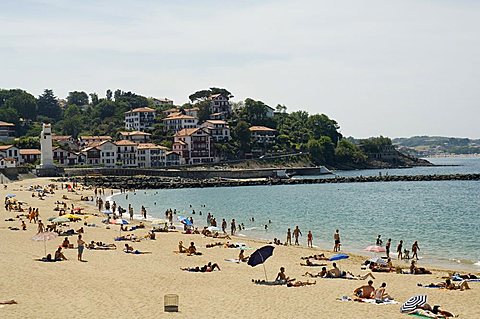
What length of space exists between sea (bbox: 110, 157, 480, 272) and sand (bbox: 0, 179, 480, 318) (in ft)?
24.0

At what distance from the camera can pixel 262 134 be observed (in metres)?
128

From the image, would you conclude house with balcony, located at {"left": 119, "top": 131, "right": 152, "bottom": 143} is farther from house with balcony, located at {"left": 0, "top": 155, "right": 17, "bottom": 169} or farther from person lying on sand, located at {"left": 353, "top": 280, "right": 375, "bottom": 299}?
person lying on sand, located at {"left": 353, "top": 280, "right": 375, "bottom": 299}

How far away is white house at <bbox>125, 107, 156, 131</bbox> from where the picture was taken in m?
129

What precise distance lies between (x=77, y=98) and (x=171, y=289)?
177 m

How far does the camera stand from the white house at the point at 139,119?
422ft

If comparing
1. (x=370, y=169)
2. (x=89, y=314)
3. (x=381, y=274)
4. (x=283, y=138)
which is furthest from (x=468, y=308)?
(x=370, y=169)

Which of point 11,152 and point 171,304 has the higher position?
point 11,152

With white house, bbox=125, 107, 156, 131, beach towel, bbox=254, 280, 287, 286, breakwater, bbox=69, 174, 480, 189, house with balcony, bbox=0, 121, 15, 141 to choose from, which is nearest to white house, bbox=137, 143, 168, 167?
breakwater, bbox=69, 174, 480, 189

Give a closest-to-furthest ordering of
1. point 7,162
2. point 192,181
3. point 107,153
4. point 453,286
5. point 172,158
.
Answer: point 453,286 < point 7,162 < point 192,181 < point 107,153 < point 172,158

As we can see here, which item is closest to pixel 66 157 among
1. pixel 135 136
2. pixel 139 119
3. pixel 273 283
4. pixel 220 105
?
pixel 135 136

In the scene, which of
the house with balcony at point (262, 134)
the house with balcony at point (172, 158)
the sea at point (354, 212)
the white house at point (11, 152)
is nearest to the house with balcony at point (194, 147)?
the house with balcony at point (172, 158)

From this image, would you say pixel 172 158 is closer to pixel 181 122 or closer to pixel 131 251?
pixel 181 122

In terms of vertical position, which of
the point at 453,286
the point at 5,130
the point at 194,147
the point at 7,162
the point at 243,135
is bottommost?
the point at 453,286

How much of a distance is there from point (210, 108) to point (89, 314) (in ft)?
405
